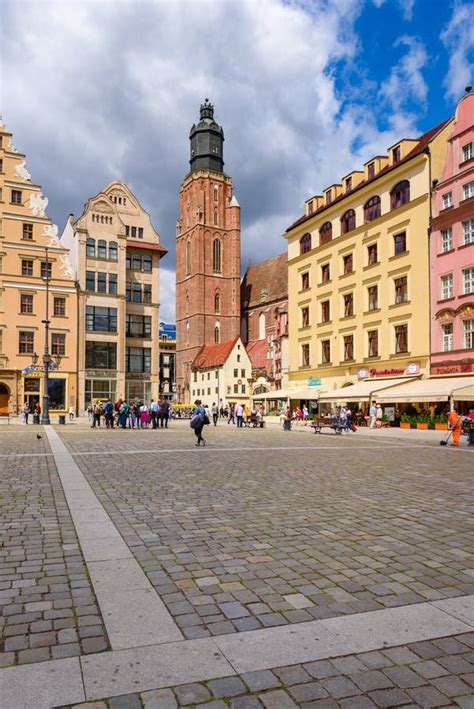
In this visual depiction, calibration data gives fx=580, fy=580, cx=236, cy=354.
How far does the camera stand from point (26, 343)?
49.1 m

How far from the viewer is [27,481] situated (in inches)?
419

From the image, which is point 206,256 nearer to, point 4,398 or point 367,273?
point 4,398

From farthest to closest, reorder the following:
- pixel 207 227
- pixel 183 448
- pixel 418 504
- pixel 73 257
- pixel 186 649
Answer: pixel 207 227, pixel 73 257, pixel 183 448, pixel 418 504, pixel 186 649

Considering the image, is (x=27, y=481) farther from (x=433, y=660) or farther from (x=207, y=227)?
(x=207, y=227)

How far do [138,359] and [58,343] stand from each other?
28.3 feet

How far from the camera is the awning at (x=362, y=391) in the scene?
34344 millimetres

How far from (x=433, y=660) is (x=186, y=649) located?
1526 millimetres

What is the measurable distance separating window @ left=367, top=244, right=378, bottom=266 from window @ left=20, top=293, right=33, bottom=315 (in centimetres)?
2845

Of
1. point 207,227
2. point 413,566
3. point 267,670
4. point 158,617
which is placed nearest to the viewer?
point 267,670

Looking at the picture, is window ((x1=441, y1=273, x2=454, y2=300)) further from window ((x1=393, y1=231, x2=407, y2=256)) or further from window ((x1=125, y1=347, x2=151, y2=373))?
window ((x1=125, y1=347, x2=151, y2=373))

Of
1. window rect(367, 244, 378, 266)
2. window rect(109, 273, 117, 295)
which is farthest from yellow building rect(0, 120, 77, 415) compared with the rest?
window rect(367, 244, 378, 266)

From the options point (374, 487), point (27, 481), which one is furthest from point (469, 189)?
point (27, 481)

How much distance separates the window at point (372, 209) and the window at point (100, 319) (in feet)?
82.4

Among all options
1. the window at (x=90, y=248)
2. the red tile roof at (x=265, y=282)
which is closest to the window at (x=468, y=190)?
the window at (x=90, y=248)
